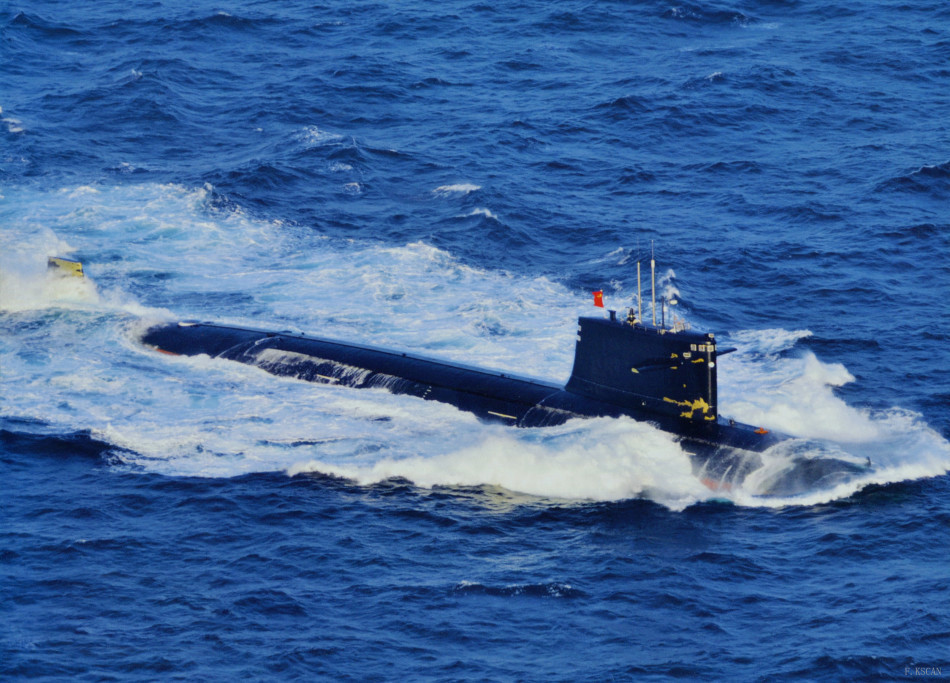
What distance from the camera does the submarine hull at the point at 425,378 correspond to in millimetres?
30125

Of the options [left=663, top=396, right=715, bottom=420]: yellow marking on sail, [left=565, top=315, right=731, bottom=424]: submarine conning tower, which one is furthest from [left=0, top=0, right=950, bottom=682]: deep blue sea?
[left=565, top=315, right=731, bottom=424]: submarine conning tower

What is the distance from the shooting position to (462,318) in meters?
40.3

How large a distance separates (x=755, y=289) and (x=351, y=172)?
61.9 feet

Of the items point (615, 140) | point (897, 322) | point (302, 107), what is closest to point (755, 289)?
point (897, 322)

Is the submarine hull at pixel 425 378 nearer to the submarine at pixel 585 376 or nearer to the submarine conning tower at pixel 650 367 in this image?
the submarine at pixel 585 376

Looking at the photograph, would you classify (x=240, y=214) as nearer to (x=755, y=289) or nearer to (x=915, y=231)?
(x=755, y=289)

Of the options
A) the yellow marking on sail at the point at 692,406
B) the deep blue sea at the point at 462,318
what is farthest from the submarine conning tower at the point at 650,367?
the deep blue sea at the point at 462,318

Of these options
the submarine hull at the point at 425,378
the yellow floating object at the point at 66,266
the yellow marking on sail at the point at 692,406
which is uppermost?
the yellow floating object at the point at 66,266

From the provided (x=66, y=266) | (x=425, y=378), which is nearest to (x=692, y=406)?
(x=425, y=378)

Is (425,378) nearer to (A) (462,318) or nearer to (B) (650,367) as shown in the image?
(A) (462,318)

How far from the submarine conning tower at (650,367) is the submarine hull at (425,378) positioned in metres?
0.24

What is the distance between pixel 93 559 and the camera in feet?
85.0

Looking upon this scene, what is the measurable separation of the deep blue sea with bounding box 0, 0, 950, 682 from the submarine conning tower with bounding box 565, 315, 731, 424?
3.16 feet

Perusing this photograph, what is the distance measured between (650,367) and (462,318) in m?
11.1
